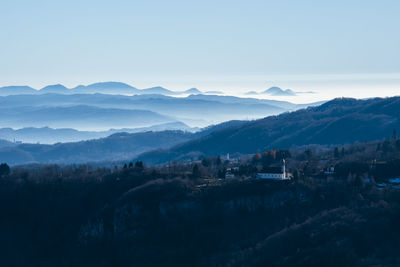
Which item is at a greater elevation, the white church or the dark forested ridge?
the white church

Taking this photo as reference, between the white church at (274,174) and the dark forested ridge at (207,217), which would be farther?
the white church at (274,174)

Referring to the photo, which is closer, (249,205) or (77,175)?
(249,205)

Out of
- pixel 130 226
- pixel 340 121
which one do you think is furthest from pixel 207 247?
pixel 340 121

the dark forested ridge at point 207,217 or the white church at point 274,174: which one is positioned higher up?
the white church at point 274,174

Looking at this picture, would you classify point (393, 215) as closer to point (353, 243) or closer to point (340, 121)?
point (353, 243)

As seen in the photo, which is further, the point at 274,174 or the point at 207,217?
the point at 274,174

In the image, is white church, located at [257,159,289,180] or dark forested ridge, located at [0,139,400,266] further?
white church, located at [257,159,289,180]

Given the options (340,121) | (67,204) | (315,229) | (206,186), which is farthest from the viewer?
(340,121)

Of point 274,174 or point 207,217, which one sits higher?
point 274,174
